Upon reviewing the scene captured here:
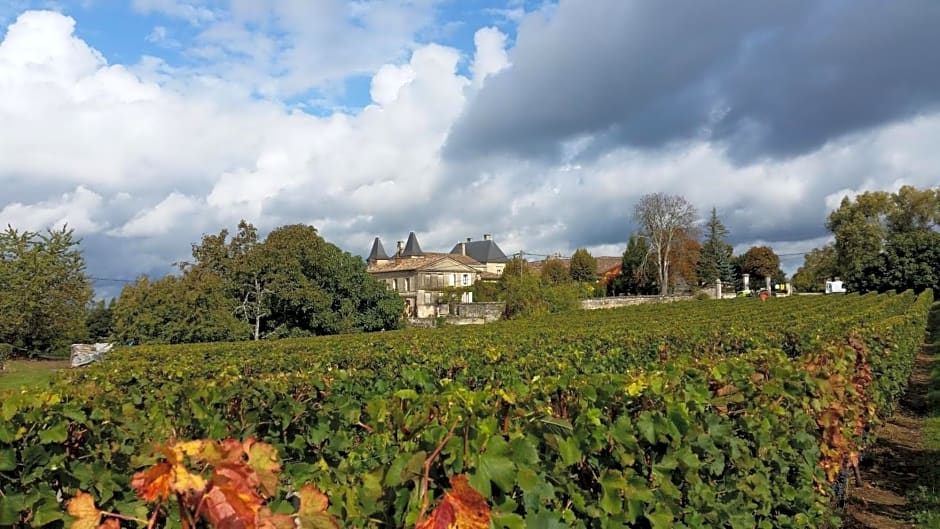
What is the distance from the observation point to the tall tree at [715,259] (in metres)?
88.3

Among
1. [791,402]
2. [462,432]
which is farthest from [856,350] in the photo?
[462,432]

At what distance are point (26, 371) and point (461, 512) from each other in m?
31.6

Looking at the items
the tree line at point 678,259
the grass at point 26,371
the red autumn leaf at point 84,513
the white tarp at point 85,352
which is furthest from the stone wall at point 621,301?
the red autumn leaf at point 84,513

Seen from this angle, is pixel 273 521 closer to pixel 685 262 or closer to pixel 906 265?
pixel 906 265

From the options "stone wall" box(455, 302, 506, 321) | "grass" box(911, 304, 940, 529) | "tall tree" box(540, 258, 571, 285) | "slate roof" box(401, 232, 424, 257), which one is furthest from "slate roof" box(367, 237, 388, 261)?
"grass" box(911, 304, 940, 529)

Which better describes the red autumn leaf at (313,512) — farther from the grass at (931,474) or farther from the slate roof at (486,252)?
the slate roof at (486,252)

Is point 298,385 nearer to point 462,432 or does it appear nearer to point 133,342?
point 462,432

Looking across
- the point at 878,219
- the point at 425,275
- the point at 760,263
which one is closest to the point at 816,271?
the point at 760,263

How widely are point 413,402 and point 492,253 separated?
102 metres

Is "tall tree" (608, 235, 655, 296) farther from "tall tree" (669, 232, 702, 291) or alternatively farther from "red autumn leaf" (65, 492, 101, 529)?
"red autumn leaf" (65, 492, 101, 529)

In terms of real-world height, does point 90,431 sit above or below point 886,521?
above

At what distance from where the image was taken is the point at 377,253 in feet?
307

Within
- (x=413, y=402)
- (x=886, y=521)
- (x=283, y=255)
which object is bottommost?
(x=886, y=521)

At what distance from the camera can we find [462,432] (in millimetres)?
2244
